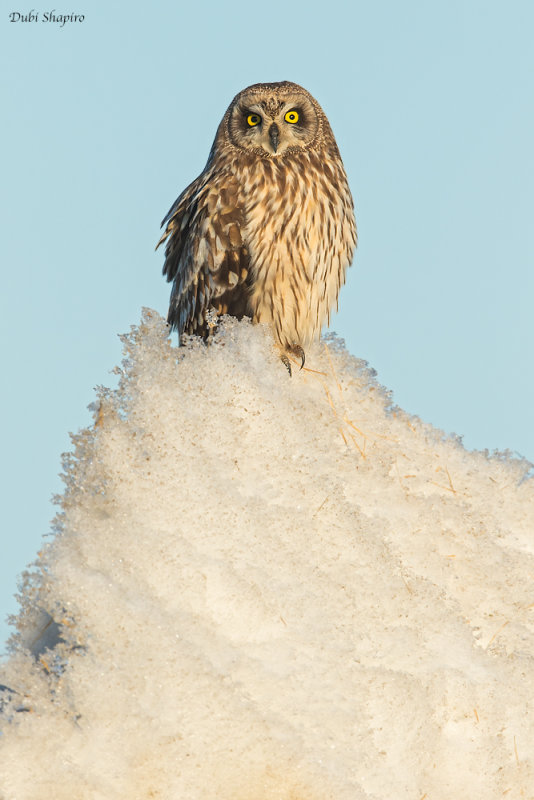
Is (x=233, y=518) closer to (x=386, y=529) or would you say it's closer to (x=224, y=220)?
(x=386, y=529)

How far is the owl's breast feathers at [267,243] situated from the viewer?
4.79m

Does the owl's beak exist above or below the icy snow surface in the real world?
above

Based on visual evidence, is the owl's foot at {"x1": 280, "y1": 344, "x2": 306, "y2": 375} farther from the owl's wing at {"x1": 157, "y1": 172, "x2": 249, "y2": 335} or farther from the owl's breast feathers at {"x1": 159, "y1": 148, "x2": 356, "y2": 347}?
the owl's wing at {"x1": 157, "y1": 172, "x2": 249, "y2": 335}

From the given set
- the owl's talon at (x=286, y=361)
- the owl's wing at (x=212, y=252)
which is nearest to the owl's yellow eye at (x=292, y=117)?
the owl's wing at (x=212, y=252)

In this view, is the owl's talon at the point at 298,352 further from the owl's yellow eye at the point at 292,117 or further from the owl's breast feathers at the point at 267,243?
the owl's yellow eye at the point at 292,117

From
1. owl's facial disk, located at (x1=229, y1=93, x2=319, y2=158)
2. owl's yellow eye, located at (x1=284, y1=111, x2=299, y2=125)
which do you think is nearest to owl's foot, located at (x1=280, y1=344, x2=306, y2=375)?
owl's facial disk, located at (x1=229, y1=93, x2=319, y2=158)

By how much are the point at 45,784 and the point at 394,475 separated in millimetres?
1735

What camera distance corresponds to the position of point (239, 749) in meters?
2.74

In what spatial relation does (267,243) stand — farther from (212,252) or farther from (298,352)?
(298,352)

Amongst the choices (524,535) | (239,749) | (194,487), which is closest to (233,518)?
(194,487)

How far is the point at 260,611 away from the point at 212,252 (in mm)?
2470

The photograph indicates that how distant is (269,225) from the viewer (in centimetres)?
479

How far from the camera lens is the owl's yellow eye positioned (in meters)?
5.19

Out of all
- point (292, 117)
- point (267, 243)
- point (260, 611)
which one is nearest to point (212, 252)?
point (267, 243)
